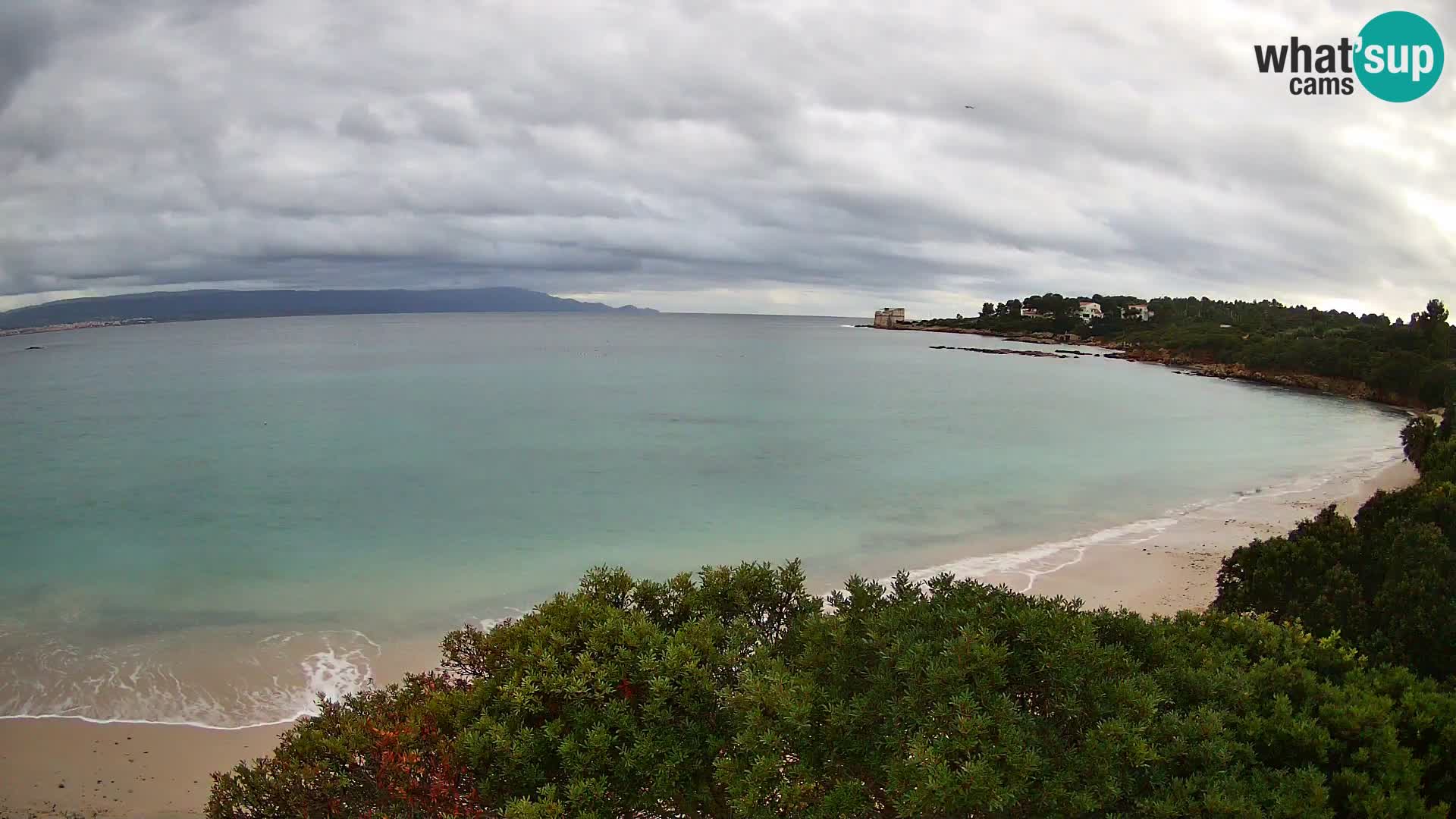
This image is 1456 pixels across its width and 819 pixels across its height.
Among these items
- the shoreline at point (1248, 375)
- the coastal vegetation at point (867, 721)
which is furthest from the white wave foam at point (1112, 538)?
the shoreline at point (1248, 375)

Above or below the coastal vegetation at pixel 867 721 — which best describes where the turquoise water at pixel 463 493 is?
below

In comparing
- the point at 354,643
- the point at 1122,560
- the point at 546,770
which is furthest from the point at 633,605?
the point at 1122,560

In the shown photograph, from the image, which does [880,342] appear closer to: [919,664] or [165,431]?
[165,431]

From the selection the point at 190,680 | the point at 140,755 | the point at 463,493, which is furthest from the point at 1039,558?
the point at 463,493

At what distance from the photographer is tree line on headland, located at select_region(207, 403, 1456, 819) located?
3.85m

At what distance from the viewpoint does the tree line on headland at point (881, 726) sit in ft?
12.6

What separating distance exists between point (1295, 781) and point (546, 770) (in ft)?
12.9

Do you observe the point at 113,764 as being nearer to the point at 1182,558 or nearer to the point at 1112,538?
the point at 1182,558

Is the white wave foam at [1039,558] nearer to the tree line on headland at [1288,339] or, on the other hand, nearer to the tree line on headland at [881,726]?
the tree line on headland at [881,726]

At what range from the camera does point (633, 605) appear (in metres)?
5.60

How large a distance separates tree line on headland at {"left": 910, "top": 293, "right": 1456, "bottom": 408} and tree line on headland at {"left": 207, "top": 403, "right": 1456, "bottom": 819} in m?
43.4

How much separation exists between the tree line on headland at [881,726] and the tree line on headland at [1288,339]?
4341 cm

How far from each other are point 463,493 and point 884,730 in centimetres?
2191

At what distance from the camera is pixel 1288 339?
70.6m
